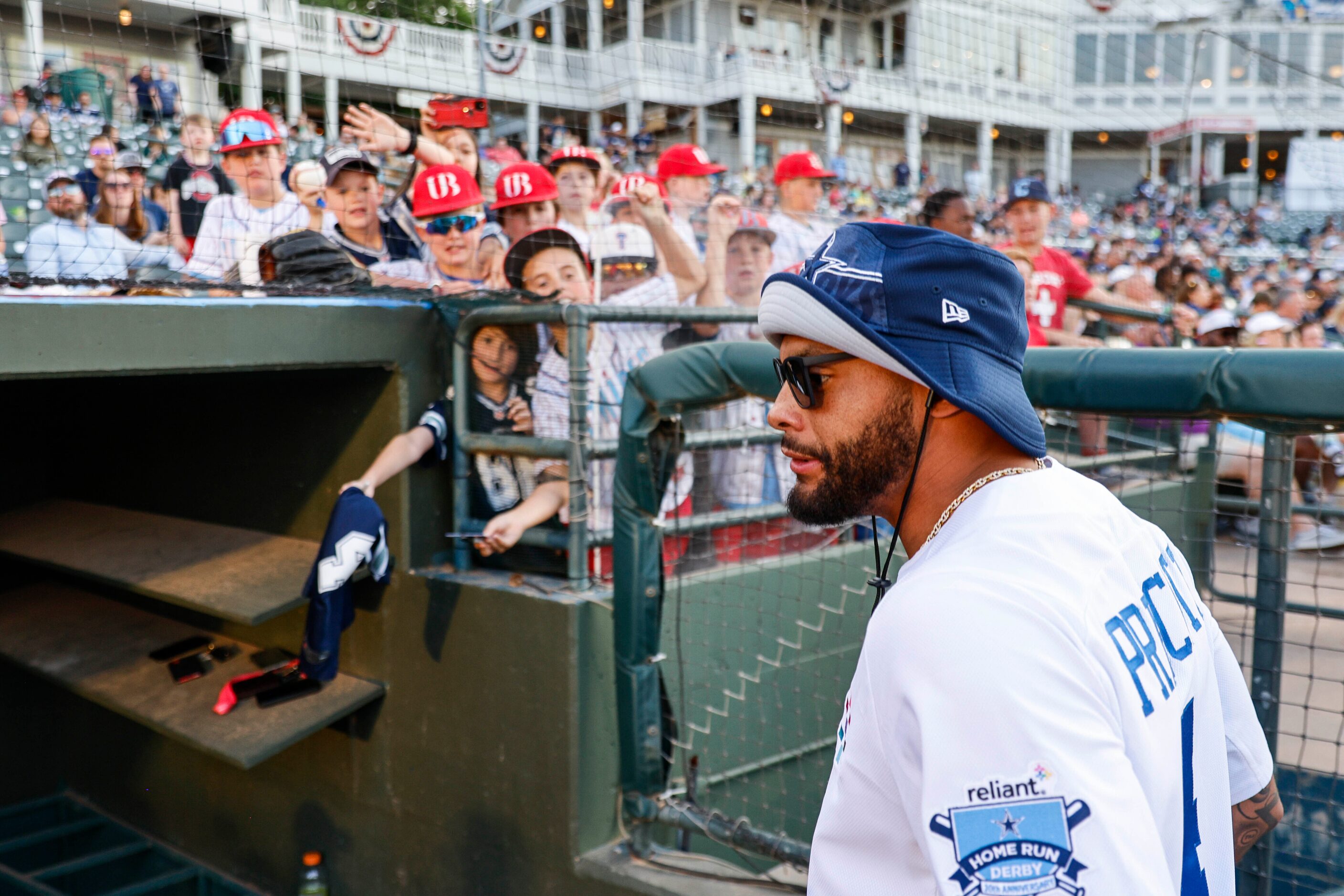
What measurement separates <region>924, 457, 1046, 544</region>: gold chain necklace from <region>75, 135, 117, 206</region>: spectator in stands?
5.78 meters

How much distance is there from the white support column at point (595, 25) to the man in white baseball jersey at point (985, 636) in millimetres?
4552

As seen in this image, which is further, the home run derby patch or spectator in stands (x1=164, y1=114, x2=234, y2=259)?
spectator in stands (x1=164, y1=114, x2=234, y2=259)

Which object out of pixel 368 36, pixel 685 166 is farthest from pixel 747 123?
pixel 368 36

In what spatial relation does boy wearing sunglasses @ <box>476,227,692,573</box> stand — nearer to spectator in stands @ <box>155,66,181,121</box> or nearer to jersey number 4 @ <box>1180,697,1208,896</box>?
jersey number 4 @ <box>1180,697,1208,896</box>

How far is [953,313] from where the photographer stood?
1.26m

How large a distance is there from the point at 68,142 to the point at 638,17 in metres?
5.09

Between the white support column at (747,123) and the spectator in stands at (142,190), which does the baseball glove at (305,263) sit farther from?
the white support column at (747,123)

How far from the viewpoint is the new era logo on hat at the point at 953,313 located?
49.4 inches

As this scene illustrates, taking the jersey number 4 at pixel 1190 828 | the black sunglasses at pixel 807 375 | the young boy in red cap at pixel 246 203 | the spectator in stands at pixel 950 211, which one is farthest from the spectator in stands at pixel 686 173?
the jersey number 4 at pixel 1190 828

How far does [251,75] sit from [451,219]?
3.47 feet

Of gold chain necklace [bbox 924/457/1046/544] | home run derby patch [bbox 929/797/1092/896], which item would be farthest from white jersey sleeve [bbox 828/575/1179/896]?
gold chain necklace [bbox 924/457/1046/544]

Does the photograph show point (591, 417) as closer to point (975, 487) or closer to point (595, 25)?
point (975, 487)

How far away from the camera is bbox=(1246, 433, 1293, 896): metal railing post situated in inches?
89.0

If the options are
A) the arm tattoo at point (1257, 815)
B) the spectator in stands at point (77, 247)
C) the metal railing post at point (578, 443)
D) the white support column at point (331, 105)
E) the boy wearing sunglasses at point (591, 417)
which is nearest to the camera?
the arm tattoo at point (1257, 815)
